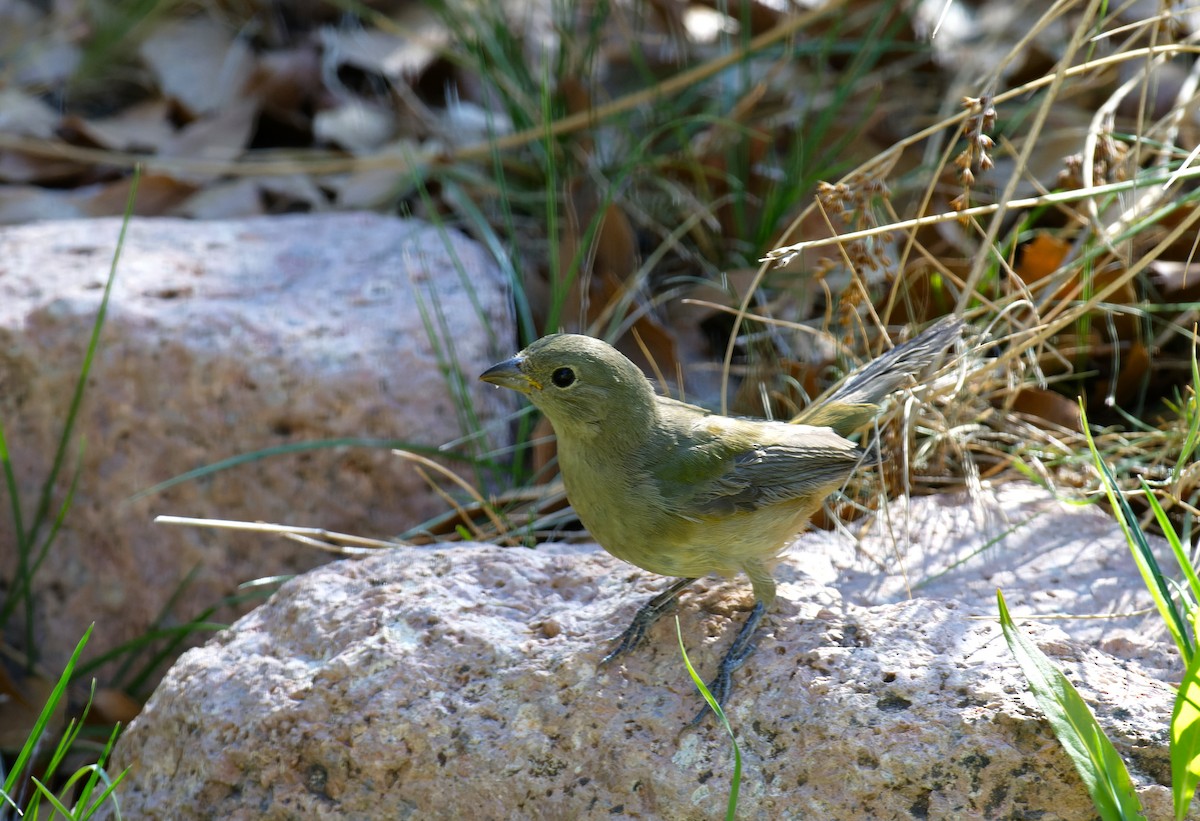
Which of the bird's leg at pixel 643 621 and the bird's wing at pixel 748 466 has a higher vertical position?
the bird's wing at pixel 748 466

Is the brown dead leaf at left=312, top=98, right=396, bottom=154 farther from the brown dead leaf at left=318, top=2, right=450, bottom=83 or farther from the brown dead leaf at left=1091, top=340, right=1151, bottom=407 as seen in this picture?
the brown dead leaf at left=1091, top=340, right=1151, bottom=407

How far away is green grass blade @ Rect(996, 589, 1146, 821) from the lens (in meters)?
2.02

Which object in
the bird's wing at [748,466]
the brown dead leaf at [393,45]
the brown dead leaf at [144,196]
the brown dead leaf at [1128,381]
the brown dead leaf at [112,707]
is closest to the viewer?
the bird's wing at [748,466]

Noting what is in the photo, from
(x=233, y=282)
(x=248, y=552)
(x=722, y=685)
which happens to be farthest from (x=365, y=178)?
(x=722, y=685)

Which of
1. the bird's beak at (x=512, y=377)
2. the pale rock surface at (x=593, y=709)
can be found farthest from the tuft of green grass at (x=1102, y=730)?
the bird's beak at (x=512, y=377)

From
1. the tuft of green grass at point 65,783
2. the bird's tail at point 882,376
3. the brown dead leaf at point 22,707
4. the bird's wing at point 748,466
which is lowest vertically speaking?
the brown dead leaf at point 22,707

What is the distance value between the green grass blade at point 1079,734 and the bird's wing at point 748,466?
74 centimetres

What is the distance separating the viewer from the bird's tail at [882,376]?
9.78 ft

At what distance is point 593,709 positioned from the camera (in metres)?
2.48

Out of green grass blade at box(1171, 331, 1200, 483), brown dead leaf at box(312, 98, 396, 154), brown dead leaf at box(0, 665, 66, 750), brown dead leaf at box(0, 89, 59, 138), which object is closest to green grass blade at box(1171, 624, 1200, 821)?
green grass blade at box(1171, 331, 1200, 483)

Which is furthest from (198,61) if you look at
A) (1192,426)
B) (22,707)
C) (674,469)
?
(1192,426)

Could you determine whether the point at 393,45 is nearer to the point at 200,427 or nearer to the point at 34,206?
the point at 34,206

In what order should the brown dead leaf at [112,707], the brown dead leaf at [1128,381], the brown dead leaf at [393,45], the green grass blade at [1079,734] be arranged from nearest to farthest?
the green grass blade at [1079,734], the brown dead leaf at [112,707], the brown dead leaf at [1128,381], the brown dead leaf at [393,45]

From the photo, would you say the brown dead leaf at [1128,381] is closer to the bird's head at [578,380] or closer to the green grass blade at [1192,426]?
the green grass blade at [1192,426]
